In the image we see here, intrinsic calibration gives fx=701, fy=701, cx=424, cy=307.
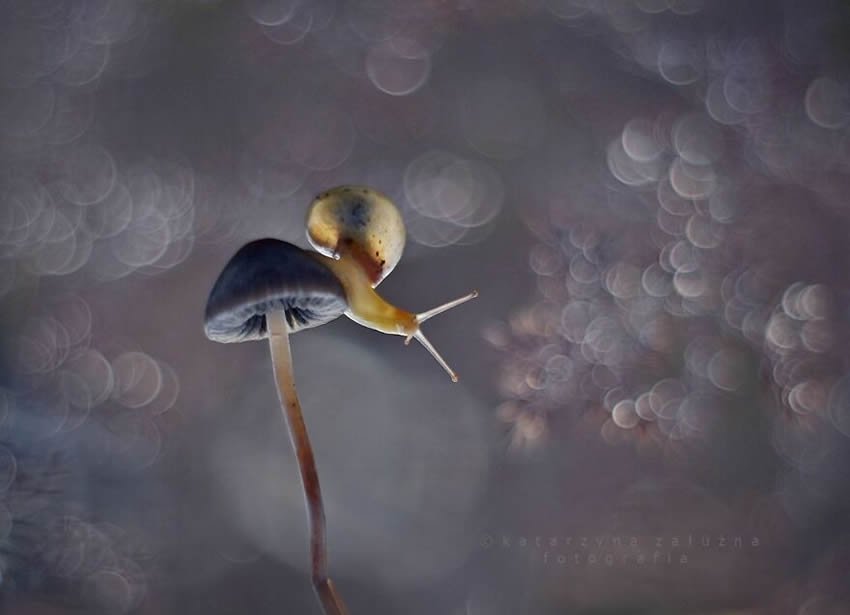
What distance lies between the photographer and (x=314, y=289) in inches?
13.8

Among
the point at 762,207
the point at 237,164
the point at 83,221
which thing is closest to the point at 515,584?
the point at 762,207

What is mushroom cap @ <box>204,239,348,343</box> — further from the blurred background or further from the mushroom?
the blurred background

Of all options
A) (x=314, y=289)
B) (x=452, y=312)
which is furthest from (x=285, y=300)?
(x=452, y=312)

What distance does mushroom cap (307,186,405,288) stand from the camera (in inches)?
15.8

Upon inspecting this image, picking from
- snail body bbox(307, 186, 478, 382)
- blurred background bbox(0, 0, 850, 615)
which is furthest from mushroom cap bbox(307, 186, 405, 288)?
blurred background bbox(0, 0, 850, 615)

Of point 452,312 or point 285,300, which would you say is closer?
point 285,300

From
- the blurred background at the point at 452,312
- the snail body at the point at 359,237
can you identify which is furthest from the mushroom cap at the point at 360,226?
Answer: the blurred background at the point at 452,312

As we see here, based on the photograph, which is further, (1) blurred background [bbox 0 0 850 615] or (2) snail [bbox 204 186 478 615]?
(1) blurred background [bbox 0 0 850 615]

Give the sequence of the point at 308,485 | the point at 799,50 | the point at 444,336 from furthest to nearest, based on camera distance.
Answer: the point at 444,336
the point at 799,50
the point at 308,485

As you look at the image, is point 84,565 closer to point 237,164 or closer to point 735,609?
point 237,164

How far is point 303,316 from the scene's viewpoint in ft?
1.43

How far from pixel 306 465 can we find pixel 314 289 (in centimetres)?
9

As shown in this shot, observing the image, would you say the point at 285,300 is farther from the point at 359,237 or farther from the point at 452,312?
the point at 452,312

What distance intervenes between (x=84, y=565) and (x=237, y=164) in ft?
2.46
